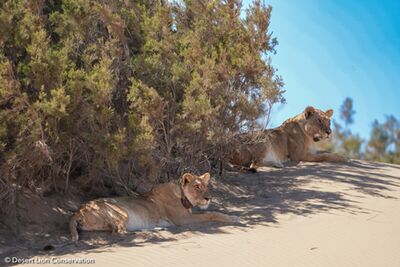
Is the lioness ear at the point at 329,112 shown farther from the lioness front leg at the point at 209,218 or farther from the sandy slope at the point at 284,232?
the lioness front leg at the point at 209,218

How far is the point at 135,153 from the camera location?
902 cm

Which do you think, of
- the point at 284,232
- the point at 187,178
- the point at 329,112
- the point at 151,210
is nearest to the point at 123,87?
the point at 187,178

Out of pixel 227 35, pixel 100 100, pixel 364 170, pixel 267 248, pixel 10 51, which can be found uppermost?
pixel 227 35

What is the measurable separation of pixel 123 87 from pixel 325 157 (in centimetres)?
641

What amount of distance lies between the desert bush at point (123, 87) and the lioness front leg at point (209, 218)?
3.39 ft

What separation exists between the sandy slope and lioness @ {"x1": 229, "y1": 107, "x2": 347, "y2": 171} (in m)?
1.06

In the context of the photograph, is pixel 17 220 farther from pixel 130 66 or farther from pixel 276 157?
pixel 276 157

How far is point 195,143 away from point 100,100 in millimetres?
2632

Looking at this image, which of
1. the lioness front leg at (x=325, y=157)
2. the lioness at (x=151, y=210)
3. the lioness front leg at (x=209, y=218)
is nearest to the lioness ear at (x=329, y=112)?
the lioness front leg at (x=325, y=157)

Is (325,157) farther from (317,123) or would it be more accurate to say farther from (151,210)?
(151,210)

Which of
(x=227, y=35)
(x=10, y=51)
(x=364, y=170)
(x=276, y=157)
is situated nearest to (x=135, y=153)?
(x=10, y=51)

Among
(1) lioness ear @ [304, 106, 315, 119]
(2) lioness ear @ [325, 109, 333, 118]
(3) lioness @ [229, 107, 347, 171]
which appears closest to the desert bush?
(3) lioness @ [229, 107, 347, 171]

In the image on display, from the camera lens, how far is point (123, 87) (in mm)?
10047

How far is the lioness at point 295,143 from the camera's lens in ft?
44.9
